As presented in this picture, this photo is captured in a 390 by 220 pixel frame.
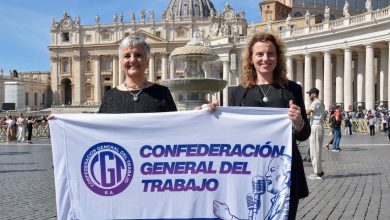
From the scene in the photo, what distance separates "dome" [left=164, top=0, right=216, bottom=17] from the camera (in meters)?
117

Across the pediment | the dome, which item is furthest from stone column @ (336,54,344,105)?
the dome

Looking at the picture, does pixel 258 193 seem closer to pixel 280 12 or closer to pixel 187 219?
pixel 187 219

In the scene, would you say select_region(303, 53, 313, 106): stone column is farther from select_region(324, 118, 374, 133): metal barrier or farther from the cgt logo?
the cgt logo

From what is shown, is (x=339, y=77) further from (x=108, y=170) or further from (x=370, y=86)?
(x=108, y=170)

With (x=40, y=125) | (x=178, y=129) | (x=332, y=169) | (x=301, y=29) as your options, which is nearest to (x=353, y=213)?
(x=178, y=129)

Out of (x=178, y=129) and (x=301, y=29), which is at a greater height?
(x=301, y=29)

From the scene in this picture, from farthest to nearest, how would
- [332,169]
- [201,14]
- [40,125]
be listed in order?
[201,14], [40,125], [332,169]

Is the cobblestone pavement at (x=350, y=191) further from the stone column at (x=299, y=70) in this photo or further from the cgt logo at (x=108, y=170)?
the stone column at (x=299, y=70)

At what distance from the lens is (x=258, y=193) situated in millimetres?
4340

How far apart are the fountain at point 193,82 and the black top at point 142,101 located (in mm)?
18652

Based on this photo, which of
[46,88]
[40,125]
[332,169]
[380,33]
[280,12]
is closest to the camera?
[332,169]

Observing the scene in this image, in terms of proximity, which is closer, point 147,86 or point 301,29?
point 147,86

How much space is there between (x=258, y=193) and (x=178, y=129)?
90cm

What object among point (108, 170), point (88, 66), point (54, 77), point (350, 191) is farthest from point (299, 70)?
point (54, 77)
